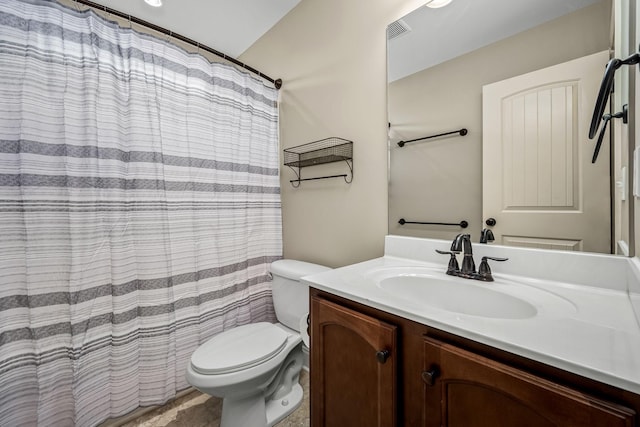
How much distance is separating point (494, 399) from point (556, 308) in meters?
0.32

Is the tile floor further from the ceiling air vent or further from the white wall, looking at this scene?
the ceiling air vent

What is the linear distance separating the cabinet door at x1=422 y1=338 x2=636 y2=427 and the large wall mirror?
0.61 metres

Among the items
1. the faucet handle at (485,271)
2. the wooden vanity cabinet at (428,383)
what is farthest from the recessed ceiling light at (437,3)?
the wooden vanity cabinet at (428,383)

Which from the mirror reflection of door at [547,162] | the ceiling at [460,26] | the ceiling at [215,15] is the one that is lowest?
the mirror reflection of door at [547,162]

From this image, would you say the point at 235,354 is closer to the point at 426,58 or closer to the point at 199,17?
the point at 426,58

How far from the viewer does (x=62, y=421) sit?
3.70 ft

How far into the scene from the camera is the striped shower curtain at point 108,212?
40.7 inches

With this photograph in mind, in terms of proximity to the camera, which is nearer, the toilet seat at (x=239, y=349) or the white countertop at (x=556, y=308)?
the white countertop at (x=556, y=308)

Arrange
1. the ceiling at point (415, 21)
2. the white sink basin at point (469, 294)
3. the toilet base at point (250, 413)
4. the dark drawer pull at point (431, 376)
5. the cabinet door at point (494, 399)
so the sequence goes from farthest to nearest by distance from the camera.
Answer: the toilet base at point (250, 413) → the ceiling at point (415, 21) → the white sink basin at point (469, 294) → the dark drawer pull at point (431, 376) → the cabinet door at point (494, 399)

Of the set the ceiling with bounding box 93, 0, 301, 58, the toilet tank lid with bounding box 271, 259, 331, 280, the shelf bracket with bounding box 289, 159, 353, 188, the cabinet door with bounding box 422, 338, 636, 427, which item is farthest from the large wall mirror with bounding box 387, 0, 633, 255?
the ceiling with bounding box 93, 0, 301, 58

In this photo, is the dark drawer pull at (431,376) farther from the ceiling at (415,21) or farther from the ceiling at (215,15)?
the ceiling at (215,15)

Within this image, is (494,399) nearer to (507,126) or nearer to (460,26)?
(507,126)

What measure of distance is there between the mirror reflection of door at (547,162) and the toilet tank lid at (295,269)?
89 cm

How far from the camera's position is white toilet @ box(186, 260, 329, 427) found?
1.09 metres
